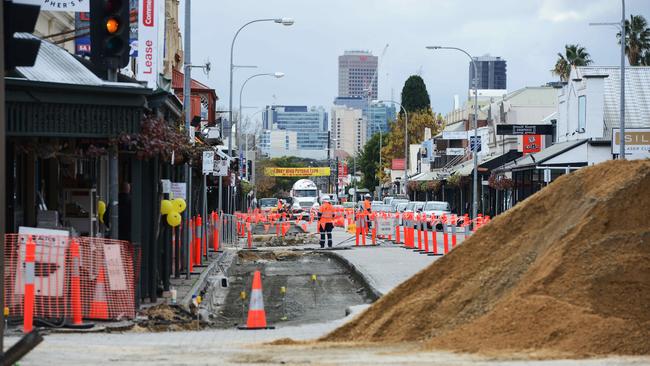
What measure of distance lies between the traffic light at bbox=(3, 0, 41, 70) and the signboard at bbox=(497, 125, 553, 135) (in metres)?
55.5

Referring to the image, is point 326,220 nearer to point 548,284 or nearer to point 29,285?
point 29,285

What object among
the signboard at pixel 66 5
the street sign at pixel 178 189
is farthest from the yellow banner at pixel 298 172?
the signboard at pixel 66 5

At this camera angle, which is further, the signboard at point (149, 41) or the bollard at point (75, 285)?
the signboard at point (149, 41)

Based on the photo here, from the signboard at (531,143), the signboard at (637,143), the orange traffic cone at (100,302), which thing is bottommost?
the orange traffic cone at (100,302)

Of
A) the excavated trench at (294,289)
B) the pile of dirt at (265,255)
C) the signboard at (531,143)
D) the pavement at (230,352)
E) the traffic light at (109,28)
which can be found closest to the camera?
the pavement at (230,352)

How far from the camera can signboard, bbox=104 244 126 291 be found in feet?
54.5

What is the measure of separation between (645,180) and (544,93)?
77.9 meters

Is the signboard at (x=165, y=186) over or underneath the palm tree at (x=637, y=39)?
underneath

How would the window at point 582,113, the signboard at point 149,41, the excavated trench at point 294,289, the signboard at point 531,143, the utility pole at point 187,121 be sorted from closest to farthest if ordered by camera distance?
the excavated trench at point 294,289 → the signboard at point 149,41 → the utility pole at point 187,121 → the window at point 582,113 → the signboard at point 531,143

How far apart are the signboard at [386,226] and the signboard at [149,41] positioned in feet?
65.3

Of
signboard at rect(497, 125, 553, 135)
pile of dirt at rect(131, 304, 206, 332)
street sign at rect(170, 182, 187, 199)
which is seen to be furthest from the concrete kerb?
signboard at rect(497, 125, 553, 135)

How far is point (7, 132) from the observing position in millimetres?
16016

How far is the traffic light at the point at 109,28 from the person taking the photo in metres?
15.1

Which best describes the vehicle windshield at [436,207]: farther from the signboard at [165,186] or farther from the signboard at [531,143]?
the signboard at [165,186]
